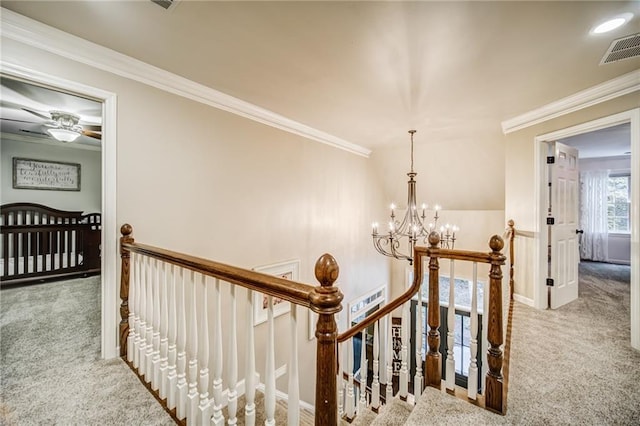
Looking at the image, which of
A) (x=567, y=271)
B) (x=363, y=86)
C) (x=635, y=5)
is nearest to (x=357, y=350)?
(x=567, y=271)

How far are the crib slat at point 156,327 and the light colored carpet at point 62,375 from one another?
110 mm

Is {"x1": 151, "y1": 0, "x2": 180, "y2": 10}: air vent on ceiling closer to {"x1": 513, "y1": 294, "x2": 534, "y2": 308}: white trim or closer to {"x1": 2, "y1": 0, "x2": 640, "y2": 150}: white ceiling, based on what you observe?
{"x1": 2, "y1": 0, "x2": 640, "y2": 150}: white ceiling

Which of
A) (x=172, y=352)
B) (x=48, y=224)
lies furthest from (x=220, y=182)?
(x=48, y=224)

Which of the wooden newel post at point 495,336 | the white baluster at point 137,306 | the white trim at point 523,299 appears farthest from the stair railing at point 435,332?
the white trim at point 523,299

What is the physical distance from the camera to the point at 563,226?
3387mm

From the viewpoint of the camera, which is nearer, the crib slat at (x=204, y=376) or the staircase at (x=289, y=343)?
the staircase at (x=289, y=343)

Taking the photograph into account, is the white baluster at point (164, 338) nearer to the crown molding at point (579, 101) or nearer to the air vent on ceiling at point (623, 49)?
the air vent on ceiling at point (623, 49)

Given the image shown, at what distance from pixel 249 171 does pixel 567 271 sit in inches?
172

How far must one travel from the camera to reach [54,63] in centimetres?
183

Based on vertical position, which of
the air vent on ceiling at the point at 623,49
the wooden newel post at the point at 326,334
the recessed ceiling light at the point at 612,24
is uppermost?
the air vent on ceiling at the point at 623,49

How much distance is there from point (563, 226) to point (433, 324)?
2962 mm

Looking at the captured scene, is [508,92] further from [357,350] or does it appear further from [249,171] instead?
[357,350]

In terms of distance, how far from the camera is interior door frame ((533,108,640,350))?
7.46 ft

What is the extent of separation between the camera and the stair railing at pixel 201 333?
94 centimetres
